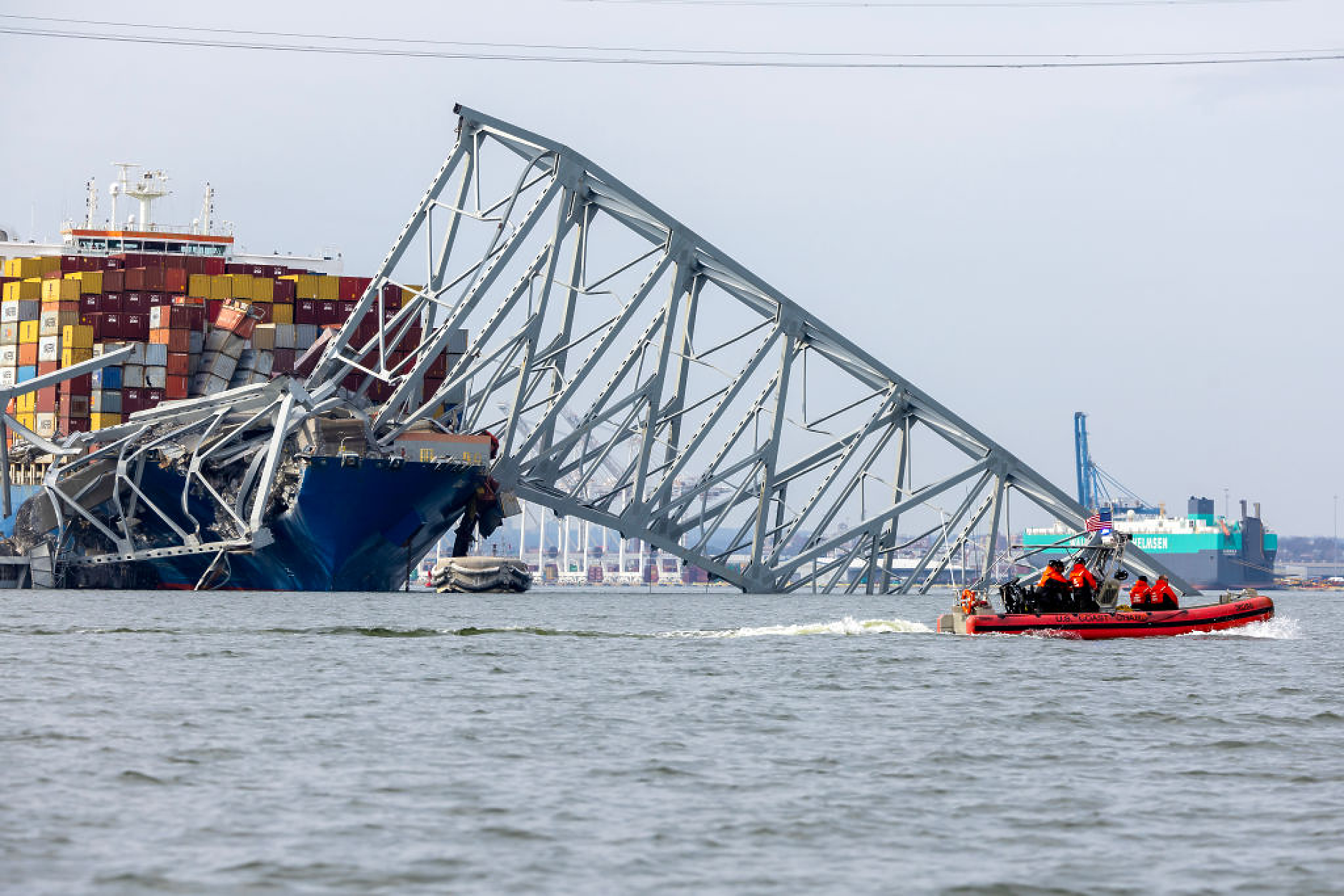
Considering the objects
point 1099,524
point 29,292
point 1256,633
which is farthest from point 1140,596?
point 29,292

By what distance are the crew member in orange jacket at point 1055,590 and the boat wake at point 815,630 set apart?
18.5 feet

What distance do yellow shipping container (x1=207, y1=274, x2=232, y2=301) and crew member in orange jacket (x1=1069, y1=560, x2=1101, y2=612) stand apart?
63674 millimetres

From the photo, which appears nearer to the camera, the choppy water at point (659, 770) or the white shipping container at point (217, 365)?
the choppy water at point (659, 770)

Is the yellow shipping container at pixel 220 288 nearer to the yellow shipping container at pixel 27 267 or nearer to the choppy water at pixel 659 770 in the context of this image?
the yellow shipping container at pixel 27 267

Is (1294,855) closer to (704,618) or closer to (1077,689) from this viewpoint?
(1077,689)

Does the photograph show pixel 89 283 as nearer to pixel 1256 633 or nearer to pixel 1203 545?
pixel 1256 633

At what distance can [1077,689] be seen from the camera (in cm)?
3027

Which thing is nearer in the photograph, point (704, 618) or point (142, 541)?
point (704, 618)

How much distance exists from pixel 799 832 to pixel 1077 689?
14.8 m

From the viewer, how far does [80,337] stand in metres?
93.4

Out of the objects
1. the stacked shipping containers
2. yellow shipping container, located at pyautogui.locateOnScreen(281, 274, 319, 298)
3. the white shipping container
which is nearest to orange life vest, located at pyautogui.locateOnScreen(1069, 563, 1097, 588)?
the stacked shipping containers

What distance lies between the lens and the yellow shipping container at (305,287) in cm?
9644

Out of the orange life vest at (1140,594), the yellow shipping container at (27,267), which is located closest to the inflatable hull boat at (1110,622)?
the orange life vest at (1140,594)

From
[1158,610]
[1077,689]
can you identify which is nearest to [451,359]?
[1158,610]
